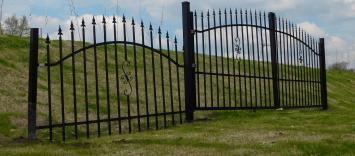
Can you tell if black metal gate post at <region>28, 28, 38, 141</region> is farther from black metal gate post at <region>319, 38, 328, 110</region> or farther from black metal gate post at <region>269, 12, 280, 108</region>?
black metal gate post at <region>319, 38, 328, 110</region>

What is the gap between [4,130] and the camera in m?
8.80

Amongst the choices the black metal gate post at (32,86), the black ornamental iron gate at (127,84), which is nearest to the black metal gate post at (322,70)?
the black ornamental iron gate at (127,84)

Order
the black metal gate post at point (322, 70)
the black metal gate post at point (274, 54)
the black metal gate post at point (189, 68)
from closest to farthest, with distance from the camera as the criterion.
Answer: the black metal gate post at point (189, 68) < the black metal gate post at point (274, 54) < the black metal gate post at point (322, 70)

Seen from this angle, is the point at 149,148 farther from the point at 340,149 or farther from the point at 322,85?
the point at 322,85

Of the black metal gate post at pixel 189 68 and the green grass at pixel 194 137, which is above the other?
the black metal gate post at pixel 189 68

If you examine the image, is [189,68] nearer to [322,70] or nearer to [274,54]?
[274,54]

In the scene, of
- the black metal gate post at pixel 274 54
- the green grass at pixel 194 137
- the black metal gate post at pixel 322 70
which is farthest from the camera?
the black metal gate post at pixel 322 70

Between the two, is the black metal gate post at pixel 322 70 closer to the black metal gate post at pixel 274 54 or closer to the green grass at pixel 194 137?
the black metal gate post at pixel 274 54

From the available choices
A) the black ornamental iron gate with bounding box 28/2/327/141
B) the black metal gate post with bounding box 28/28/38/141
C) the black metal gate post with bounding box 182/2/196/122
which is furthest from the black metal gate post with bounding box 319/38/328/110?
the black metal gate post with bounding box 28/28/38/141

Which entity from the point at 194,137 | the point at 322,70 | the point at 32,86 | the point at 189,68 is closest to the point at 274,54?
the point at 322,70

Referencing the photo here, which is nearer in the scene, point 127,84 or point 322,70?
point 127,84

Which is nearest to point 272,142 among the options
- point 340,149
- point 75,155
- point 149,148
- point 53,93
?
point 340,149

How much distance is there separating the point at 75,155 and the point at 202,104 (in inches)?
284

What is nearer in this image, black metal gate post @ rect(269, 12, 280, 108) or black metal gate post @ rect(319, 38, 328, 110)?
black metal gate post @ rect(269, 12, 280, 108)
